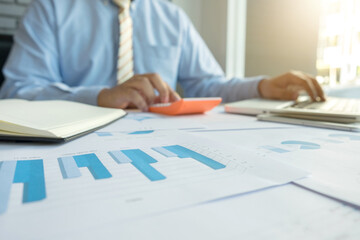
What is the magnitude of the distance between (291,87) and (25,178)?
0.79 metres

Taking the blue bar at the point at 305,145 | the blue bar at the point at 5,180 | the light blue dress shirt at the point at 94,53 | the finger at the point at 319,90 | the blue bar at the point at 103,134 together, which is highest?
the light blue dress shirt at the point at 94,53

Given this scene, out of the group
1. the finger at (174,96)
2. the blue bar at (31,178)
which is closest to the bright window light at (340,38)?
the finger at (174,96)

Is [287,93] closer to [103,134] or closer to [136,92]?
[136,92]

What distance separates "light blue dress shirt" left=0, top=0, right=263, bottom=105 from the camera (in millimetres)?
851

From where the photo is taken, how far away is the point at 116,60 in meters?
1.02

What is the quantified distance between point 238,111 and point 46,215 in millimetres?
571

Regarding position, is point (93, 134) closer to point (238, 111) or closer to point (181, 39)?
point (238, 111)

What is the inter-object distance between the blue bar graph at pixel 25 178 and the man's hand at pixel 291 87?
2.41ft

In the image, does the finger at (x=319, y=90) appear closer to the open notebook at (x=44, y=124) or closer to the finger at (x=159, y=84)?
the finger at (x=159, y=84)

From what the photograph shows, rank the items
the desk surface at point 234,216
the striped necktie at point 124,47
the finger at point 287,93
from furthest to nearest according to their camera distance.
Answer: the striped necktie at point 124,47, the finger at point 287,93, the desk surface at point 234,216

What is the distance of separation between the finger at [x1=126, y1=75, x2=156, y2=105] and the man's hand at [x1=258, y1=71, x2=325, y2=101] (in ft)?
1.34

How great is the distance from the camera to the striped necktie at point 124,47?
3.14 ft

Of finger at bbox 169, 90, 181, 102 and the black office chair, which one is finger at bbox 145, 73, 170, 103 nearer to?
finger at bbox 169, 90, 181, 102

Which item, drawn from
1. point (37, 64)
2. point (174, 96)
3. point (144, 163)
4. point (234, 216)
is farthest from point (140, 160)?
point (37, 64)
